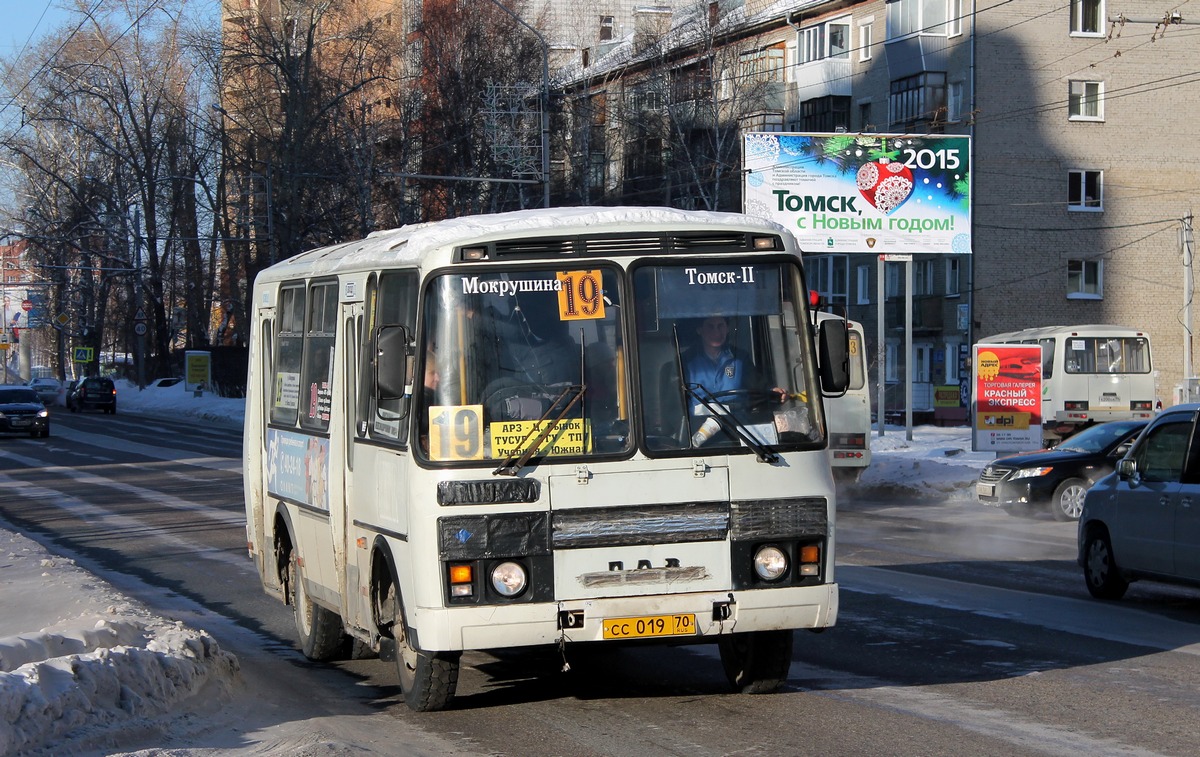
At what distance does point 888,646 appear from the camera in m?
9.87

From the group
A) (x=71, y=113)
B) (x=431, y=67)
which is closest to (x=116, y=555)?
(x=431, y=67)

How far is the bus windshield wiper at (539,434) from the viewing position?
738 centimetres

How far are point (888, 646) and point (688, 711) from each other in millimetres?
2372

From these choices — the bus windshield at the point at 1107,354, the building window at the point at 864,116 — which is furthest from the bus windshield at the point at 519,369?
the building window at the point at 864,116

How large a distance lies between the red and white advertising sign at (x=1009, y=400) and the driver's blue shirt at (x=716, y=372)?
19.7 m

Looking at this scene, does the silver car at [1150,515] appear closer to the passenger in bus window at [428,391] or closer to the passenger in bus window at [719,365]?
the passenger in bus window at [719,365]

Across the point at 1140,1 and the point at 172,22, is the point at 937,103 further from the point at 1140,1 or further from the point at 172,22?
the point at 172,22

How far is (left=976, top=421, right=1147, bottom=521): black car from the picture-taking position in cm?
2067

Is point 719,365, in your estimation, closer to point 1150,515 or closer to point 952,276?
point 1150,515

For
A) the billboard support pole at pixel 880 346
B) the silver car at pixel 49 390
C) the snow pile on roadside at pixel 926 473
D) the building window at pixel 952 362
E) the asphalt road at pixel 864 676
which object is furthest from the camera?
the silver car at pixel 49 390

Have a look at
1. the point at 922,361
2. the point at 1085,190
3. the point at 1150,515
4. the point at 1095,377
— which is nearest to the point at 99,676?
the point at 1150,515

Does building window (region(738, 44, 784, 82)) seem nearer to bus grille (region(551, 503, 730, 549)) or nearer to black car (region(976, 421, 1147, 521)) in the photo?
black car (region(976, 421, 1147, 521))

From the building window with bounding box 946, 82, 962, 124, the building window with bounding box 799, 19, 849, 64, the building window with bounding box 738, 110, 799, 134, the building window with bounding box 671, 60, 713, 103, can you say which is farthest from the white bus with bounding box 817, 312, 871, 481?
the building window with bounding box 799, 19, 849, 64

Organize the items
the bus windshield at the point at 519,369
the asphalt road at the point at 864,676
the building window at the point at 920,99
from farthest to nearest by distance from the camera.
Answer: the building window at the point at 920,99, the bus windshield at the point at 519,369, the asphalt road at the point at 864,676
